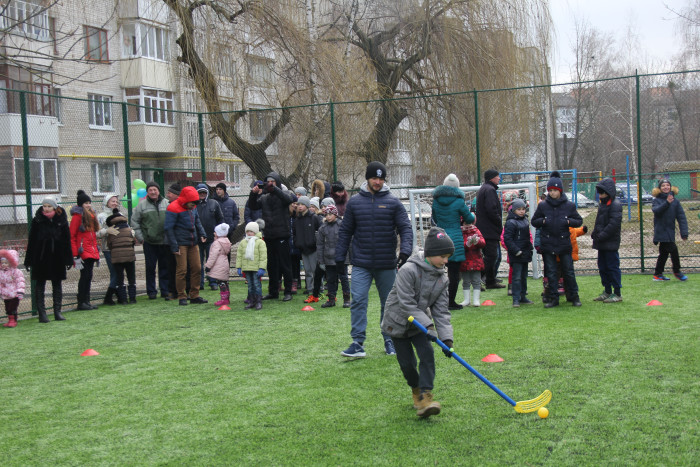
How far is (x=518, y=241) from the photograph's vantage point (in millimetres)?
9688

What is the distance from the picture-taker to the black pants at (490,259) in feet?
34.6

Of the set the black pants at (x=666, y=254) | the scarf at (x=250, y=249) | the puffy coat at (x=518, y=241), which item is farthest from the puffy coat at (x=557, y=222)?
the scarf at (x=250, y=249)

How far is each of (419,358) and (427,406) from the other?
0.36 metres

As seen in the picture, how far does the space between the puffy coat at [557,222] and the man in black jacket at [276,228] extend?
401cm

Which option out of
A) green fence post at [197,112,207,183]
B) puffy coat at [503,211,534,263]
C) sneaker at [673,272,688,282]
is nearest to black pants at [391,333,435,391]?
puffy coat at [503,211,534,263]

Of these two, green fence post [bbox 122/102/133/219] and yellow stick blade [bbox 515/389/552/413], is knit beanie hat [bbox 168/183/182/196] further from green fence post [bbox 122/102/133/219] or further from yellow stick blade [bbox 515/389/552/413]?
yellow stick blade [bbox 515/389/552/413]

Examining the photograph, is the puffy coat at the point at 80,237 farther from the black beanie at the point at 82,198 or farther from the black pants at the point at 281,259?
the black pants at the point at 281,259

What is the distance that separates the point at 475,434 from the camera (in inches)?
177

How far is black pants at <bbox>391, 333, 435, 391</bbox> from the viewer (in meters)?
4.94

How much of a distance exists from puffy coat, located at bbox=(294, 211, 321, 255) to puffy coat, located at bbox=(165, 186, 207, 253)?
1.77m

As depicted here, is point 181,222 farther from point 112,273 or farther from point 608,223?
point 608,223

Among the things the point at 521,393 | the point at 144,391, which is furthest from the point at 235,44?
the point at 521,393

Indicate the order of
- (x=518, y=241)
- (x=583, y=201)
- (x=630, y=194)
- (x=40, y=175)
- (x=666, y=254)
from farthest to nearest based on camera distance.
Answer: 1. (x=583, y=201)
2. (x=630, y=194)
3. (x=40, y=175)
4. (x=666, y=254)
5. (x=518, y=241)

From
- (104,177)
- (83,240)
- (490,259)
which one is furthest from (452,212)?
(104,177)
